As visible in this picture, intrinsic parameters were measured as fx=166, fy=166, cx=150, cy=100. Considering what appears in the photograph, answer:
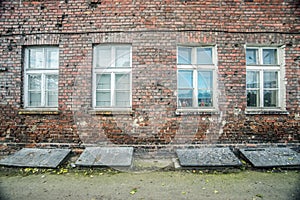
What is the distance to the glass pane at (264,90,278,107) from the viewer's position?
15.6 ft

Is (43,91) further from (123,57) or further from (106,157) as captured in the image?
(106,157)

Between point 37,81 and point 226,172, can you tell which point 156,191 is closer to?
point 226,172

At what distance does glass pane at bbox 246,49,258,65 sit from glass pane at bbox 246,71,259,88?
0.94 feet

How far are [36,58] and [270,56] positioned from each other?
6.78m

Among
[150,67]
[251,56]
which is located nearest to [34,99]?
[150,67]

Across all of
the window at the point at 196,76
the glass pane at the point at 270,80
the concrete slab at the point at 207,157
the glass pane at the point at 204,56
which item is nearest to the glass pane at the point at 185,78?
the window at the point at 196,76

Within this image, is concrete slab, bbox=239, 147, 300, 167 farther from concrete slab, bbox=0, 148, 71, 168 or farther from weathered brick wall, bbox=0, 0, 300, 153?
concrete slab, bbox=0, 148, 71, 168

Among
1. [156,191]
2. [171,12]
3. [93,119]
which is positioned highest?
[171,12]

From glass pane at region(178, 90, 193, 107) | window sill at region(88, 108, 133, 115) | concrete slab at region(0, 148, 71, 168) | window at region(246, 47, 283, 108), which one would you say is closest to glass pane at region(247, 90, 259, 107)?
window at region(246, 47, 283, 108)

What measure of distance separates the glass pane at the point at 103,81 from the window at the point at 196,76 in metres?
1.99

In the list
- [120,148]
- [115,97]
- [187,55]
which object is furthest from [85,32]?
[120,148]

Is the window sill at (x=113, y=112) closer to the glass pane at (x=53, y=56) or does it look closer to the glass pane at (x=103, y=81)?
the glass pane at (x=103, y=81)

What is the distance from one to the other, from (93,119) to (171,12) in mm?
3640

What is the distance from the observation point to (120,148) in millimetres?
4348
